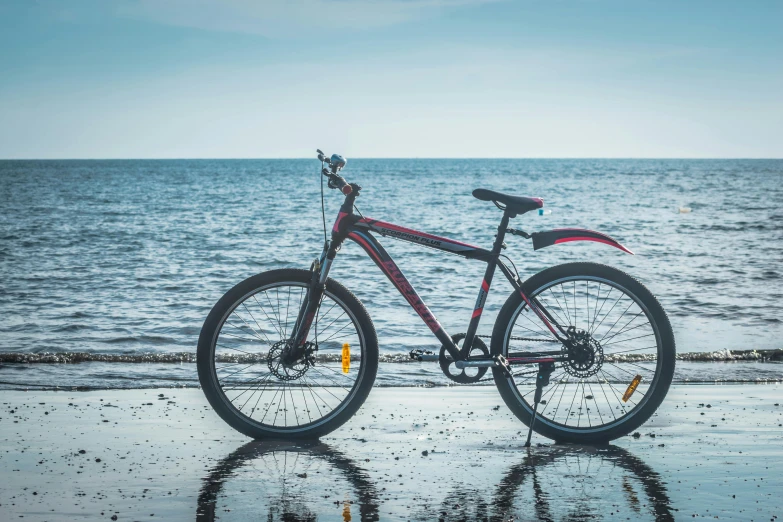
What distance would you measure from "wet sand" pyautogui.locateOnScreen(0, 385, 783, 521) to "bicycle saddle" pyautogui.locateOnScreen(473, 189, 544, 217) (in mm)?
1396

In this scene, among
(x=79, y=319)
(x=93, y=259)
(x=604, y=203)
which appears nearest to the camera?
(x=79, y=319)

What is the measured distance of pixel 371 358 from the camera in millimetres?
4793

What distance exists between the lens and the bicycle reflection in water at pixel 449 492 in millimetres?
3445

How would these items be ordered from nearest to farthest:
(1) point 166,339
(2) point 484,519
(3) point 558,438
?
1. (2) point 484,519
2. (3) point 558,438
3. (1) point 166,339

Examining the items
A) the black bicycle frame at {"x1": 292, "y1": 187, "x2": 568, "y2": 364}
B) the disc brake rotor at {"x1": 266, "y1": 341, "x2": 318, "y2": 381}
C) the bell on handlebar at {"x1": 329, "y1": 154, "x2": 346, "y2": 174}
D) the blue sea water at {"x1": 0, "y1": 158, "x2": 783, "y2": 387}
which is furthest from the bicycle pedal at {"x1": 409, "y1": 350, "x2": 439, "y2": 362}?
the blue sea water at {"x1": 0, "y1": 158, "x2": 783, "y2": 387}

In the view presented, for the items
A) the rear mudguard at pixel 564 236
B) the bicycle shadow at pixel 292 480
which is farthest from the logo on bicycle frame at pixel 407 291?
the bicycle shadow at pixel 292 480

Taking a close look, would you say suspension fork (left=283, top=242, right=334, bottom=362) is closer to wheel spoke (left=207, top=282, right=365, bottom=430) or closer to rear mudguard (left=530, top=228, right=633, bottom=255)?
wheel spoke (left=207, top=282, right=365, bottom=430)

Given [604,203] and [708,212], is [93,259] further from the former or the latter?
[604,203]

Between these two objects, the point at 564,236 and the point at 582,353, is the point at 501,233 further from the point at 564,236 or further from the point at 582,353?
the point at 582,353

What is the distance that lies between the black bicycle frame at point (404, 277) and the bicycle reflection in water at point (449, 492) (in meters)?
0.73

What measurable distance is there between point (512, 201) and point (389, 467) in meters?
1.69

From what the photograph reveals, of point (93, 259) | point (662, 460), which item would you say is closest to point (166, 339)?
point (662, 460)

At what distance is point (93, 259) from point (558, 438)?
16329 millimetres

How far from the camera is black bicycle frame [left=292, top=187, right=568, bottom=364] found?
468cm
